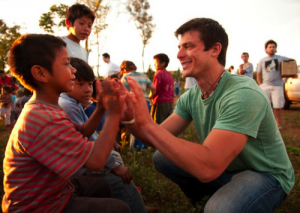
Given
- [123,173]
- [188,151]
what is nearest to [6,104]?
[123,173]

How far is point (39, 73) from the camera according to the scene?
1.43 meters

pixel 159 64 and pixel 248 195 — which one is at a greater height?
pixel 159 64

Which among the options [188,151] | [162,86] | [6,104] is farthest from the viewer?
[6,104]

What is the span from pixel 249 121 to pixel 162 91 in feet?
12.3

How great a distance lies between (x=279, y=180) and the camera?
1.83 m

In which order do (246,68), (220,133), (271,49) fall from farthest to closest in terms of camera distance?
(246,68)
(271,49)
(220,133)

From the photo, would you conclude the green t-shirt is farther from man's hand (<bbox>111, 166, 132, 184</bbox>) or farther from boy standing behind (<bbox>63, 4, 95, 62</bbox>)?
boy standing behind (<bbox>63, 4, 95, 62</bbox>)

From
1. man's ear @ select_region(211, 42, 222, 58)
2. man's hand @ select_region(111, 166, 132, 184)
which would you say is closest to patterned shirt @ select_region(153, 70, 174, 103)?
man's ear @ select_region(211, 42, 222, 58)

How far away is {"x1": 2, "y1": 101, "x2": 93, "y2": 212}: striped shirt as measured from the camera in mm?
1249

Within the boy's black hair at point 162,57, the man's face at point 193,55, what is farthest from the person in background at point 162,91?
the man's face at point 193,55

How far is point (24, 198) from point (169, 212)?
1.53 metres

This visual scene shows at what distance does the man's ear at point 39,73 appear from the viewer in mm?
1416

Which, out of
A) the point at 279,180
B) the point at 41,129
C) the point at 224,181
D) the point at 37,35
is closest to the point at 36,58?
the point at 37,35

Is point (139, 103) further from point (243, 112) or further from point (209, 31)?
point (209, 31)
